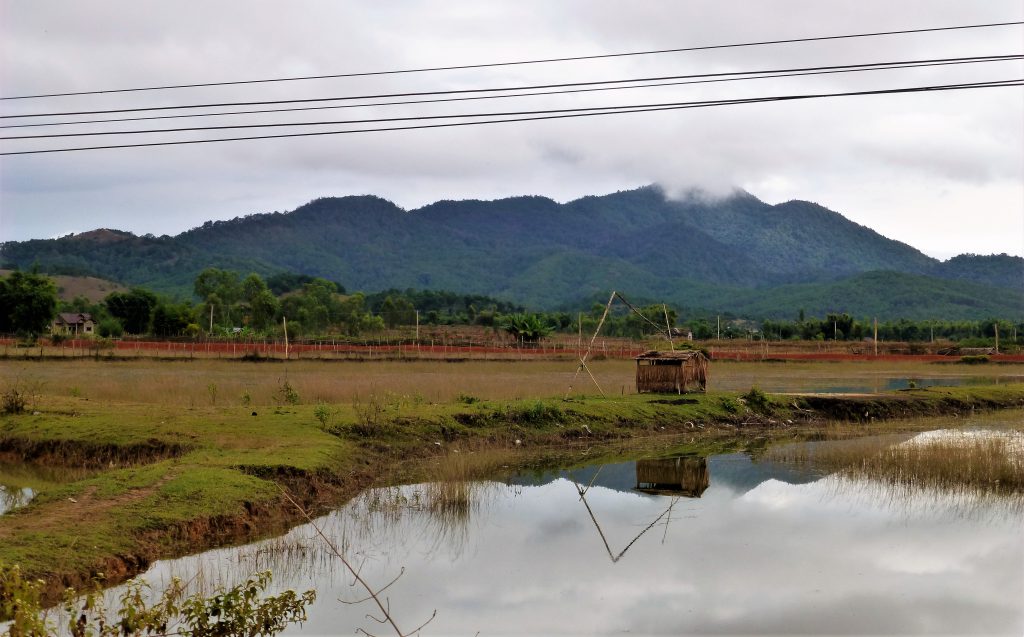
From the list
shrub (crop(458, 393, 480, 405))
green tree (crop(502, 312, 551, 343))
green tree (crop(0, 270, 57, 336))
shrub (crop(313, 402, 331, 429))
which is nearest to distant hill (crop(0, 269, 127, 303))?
green tree (crop(0, 270, 57, 336))

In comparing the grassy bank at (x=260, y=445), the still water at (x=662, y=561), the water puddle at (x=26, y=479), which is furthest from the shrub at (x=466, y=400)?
the water puddle at (x=26, y=479)

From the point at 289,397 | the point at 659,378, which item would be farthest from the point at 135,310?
the point at 659,378

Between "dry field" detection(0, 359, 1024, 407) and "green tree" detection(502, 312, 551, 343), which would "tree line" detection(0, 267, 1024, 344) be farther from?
"dry field" detection(0, 359, 1024, 407)

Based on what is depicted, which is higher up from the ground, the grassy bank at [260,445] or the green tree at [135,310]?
the green tree at [135,310]

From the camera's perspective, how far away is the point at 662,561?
12609 millimetres

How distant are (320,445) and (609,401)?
1057 cm

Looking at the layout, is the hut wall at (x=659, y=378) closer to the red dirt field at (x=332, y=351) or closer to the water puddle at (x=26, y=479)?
the water puddle at (x=26, y=479)

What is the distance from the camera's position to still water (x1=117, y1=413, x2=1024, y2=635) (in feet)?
34.1

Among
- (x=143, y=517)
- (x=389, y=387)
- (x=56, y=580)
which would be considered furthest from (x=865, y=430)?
(x=56, y=580)

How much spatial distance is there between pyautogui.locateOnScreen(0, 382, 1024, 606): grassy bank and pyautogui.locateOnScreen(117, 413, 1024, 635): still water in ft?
2.73

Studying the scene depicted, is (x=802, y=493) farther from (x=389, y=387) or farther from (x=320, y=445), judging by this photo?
(x=389, y=387)

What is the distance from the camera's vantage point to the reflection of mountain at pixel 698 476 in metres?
18.5

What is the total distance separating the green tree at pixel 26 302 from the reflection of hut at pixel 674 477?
61787mm

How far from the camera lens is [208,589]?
10867 mm
